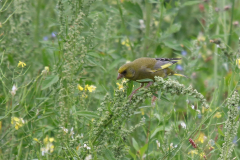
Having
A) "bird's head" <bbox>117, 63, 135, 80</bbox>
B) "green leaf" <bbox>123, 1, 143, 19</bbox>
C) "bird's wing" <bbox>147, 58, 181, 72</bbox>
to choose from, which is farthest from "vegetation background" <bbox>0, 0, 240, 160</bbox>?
"bird's wing" <bbox>147, 58, 181, 72</bbox>

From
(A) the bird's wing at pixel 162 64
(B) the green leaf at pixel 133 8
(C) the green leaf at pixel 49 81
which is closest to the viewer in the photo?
(C) the green leaf at pixel 49 81

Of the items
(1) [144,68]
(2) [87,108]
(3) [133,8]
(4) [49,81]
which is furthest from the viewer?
→ (3) [133,8]

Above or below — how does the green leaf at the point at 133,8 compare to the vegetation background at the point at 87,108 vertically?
above

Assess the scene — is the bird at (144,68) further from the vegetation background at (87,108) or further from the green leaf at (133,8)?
the green leaf at (133,8)

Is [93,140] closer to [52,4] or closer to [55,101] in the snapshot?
[55,101]

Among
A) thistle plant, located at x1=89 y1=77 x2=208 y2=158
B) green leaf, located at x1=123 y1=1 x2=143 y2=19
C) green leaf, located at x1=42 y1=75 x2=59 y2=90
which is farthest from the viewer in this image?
green leaf, located at x1=123 y1=1 x2=143 y2=19

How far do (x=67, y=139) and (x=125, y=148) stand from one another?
1.39 ft

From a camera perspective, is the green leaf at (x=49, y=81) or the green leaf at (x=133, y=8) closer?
the green leaf at (x=49, y=81)

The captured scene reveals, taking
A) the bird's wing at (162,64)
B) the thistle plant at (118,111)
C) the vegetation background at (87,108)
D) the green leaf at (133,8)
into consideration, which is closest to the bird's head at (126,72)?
the vegetation background at (87,108)

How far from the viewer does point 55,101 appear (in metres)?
2.89

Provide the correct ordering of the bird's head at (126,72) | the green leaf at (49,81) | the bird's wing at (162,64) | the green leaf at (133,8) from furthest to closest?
the green leaf at (133,8) → the bird's wing at (162,64) → the bird's head at (126,72) → the green leaf at (49,81)

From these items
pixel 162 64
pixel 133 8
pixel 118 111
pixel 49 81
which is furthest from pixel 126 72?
pixel 133 8

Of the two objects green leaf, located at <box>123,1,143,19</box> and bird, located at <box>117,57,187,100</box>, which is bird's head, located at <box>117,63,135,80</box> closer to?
bird, located at <box>117,57,187,100</box>

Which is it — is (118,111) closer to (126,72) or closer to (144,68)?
(126,72)
